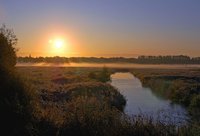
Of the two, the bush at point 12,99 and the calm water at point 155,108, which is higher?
the bush at point 12,99

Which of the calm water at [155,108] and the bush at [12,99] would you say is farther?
the calm water at [155,108]

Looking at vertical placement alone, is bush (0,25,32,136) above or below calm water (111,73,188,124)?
above

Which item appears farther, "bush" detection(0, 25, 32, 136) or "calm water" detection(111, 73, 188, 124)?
"calm water" detection(111, 73, 188, 124)

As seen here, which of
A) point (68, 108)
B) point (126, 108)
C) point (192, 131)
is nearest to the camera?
point (192, 131)

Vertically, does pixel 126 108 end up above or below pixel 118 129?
below

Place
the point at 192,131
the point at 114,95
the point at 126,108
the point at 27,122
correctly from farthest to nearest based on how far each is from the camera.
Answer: the point at 114,95
the point at 126,108
the point at 27,122
the point at 192,131

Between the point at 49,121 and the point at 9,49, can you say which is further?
the point at 9,49

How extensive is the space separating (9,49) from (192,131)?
8981mm

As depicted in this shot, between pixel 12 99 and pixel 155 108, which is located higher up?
pixel 12 99

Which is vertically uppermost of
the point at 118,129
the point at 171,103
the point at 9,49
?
the point at 9,49

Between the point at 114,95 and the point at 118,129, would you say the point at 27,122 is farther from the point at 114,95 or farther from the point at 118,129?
the point at 114,95

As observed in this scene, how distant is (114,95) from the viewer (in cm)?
5072

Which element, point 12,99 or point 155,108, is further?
point 155,108

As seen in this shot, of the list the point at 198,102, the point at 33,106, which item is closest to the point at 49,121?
the point at 33,106
